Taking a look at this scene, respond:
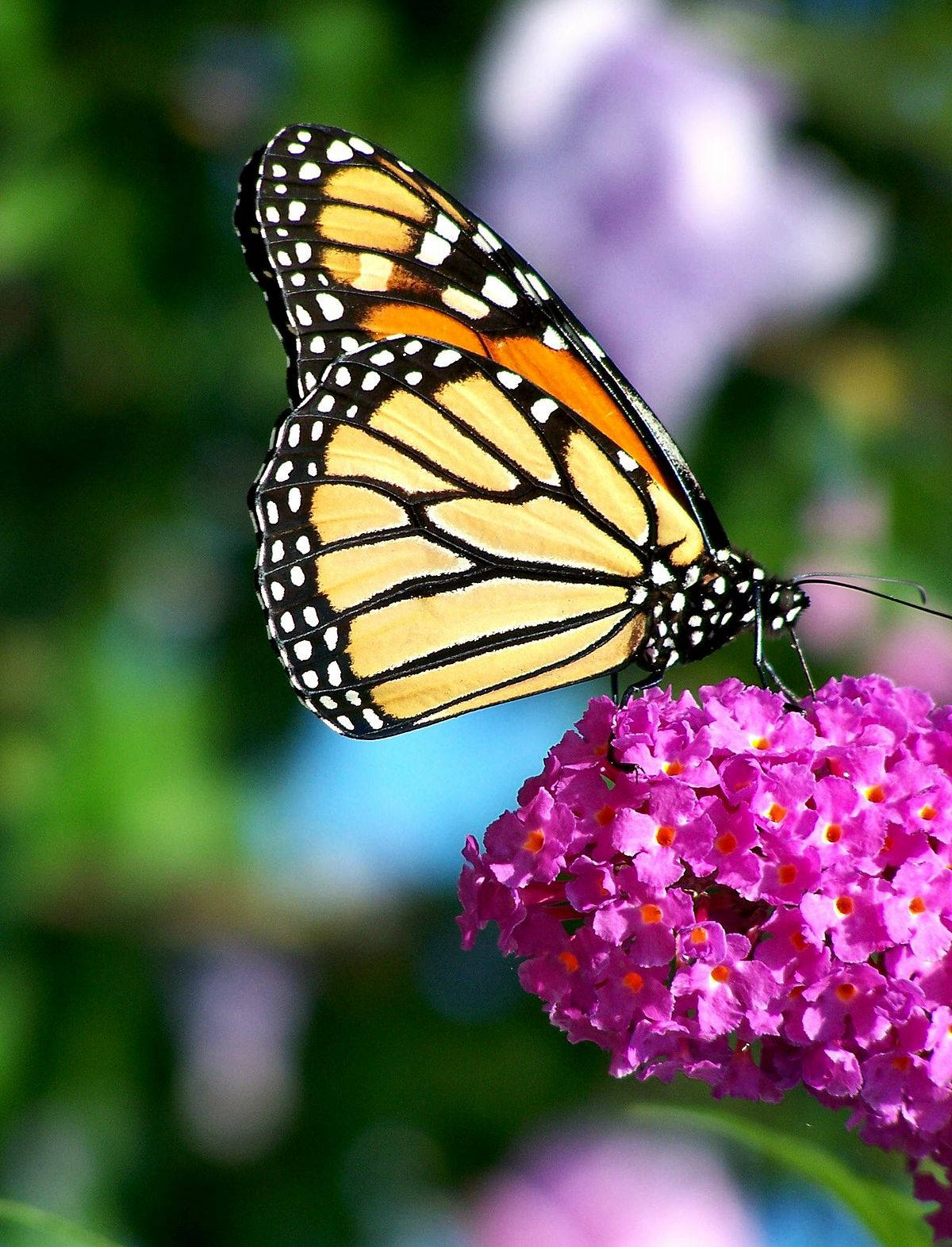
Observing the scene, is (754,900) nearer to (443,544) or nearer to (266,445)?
(443,544)

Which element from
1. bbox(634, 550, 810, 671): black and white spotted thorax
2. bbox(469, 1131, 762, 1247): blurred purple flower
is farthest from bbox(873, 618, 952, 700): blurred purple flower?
bbox(634, 550, 810, 671): black and white spotted thorax

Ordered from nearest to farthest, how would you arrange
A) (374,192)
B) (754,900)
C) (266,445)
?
(754,900), (374,192), (266,445)

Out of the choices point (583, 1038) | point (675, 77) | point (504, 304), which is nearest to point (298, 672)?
point (504, 304)

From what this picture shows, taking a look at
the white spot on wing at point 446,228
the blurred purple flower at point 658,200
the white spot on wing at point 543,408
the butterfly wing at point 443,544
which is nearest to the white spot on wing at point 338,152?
the white spot on wing at point 446,228

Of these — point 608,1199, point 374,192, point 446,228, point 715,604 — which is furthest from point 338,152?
point 608,1199

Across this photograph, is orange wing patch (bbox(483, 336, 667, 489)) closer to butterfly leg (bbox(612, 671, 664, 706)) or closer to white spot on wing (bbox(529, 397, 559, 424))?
white spot on wing (bbox(529, 397, 559, 424))

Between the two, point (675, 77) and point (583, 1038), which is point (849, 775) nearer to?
point (583, 1038)

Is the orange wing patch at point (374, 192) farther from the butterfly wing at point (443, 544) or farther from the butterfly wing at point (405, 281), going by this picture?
the butterfly wing at point (443, 544)
